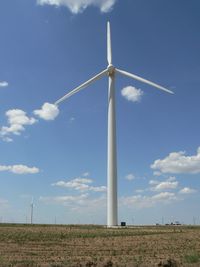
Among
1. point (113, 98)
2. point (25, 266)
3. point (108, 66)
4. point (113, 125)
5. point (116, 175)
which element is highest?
point (108, 66)

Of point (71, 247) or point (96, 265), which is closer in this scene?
point (96, 265)

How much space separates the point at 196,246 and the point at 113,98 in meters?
53.0

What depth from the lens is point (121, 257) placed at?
109 ft

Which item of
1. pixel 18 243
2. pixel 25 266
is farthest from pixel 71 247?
pixel 25 266

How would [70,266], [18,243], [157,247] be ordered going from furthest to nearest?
[18,243]
[157,247]
[70,266]

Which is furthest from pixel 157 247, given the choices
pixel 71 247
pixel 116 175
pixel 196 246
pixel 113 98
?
pixel 113 98

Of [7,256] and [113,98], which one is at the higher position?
[113,98]

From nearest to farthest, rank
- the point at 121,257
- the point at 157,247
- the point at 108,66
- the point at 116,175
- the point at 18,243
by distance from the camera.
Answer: the point at 121,257
the point at 157,247
the point at 18,243
the point at 116,175
the point at 108,66

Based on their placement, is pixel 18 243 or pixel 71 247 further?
pixel 18 243

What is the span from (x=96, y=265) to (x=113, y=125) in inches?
2467

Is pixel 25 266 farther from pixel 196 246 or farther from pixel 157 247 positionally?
pixel 196 246

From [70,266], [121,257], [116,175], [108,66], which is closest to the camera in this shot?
[70,266]

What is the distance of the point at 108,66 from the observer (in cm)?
9719

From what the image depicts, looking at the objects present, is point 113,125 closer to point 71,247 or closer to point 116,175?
point 116,175
